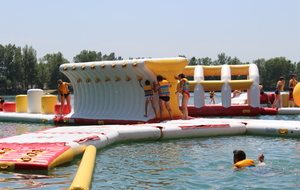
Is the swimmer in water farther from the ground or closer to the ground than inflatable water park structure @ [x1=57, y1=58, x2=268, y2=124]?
closer to the ground

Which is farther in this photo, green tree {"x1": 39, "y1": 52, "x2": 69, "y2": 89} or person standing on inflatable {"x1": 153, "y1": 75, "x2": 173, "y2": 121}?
green tree {"x1": 39, "y1": 52, "x2": 69, "y2": 89}

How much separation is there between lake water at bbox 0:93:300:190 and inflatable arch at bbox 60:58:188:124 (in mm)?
2872

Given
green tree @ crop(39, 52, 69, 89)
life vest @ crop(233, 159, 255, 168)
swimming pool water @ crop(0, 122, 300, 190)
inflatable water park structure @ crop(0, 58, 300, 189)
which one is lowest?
swimming pool water @ crop(0, 122, 300, 190)

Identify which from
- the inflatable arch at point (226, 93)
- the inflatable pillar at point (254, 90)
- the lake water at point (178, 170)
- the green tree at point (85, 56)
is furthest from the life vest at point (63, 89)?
the green tree at point (85, 56)

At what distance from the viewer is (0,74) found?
75.4m

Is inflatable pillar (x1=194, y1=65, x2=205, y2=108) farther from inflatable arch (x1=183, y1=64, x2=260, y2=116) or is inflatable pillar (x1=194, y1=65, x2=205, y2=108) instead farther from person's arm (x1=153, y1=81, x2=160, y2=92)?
person's arm (x1=153, y1=81, x2=160, y2=92)

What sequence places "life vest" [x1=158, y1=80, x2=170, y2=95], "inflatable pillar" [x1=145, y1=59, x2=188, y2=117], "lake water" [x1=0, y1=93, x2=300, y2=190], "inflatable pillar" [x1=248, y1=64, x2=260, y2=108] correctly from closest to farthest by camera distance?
"lake water" [x1=0, y1=93, x2=300, y2=190] < "life vest" [x1=158, y1=80, x2=170, y2=95] < "inflatable pillar" [x1=145, y1=59, x2=188, y2=117] < "inflatable pillar" [x1=248, y1=64, x2=260, y2=108]

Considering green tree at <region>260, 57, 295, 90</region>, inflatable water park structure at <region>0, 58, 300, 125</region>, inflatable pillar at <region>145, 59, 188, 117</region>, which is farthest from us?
green tree at <region>260, 57, 295, 90</region>

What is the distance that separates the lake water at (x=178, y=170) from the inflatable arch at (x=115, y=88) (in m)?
2.87

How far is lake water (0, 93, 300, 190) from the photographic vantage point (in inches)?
221

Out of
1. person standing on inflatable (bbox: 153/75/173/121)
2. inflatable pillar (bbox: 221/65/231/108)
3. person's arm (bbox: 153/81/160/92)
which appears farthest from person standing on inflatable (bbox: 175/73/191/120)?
inflatable pillar (bbox: 221/65/231/108)

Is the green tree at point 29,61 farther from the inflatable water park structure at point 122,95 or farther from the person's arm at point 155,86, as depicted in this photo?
the person's arm at point 155,86

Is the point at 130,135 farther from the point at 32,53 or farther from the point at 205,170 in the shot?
the point at 32,53

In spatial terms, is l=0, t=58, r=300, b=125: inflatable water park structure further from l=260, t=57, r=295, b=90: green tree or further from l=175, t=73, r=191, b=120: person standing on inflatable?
l=260, t=57, r=295, b=90: green tree
